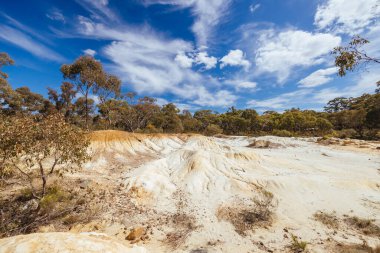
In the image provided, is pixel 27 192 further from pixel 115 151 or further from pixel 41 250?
pixel 115 151

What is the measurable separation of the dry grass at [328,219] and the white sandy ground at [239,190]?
332 millimetres

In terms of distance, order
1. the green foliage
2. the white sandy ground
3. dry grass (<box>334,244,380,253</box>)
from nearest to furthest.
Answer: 1. dry grass (<box>334,244,380,253</box>)
2. the white sandy ground
3. the green foliage

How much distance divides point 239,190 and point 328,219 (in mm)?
5683

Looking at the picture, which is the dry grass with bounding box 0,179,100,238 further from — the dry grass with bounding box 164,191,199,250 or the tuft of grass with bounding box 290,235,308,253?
the tuft of grass with bounding box 290,235,308,253

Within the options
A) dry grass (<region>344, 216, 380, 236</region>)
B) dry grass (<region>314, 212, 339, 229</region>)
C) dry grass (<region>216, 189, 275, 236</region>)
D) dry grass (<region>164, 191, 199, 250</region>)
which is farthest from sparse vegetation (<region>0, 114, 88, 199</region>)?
dry grass (<region>344, 216, 380, 236</region>)

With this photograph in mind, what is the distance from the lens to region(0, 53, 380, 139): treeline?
120ft

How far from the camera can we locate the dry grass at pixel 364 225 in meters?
10.7

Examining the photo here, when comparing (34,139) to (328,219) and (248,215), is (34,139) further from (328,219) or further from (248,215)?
(328,219)

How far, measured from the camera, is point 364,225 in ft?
37.2

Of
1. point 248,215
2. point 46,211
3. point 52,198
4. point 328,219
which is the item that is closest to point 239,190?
point 248,215

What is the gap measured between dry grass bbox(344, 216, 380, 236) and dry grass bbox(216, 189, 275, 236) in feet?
13.1

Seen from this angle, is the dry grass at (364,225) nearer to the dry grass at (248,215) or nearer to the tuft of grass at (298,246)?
the tuft of grass at (298,246)

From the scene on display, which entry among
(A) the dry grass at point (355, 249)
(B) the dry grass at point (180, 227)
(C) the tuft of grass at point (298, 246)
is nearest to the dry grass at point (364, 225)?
(A) the dry grass at point (355, 249)

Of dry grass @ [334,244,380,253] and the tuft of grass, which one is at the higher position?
the tuft of grass
